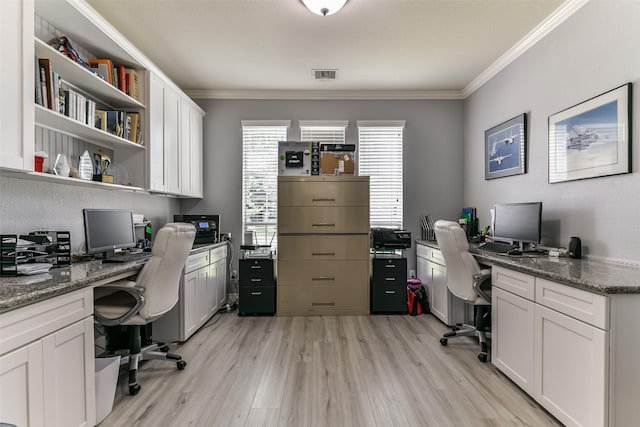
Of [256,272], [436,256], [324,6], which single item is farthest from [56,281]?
[436,256]

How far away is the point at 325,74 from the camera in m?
3.59

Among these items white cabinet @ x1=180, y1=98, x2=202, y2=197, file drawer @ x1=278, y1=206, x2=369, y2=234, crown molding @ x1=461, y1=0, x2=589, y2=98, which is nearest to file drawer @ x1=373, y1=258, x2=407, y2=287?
file drawer @ x1=278, y1=206, x2=369, y2=234

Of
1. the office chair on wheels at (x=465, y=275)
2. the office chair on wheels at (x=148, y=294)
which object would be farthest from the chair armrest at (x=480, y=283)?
the office chair on wheels at (x=148, y=294)

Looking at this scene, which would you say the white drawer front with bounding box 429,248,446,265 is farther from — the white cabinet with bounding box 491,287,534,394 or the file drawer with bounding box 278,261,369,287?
the white cabinet with bounding box 491,287,534,394

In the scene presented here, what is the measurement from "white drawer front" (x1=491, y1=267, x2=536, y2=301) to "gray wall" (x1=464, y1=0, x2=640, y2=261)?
0.66 metres

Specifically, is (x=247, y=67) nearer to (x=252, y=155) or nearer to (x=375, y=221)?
(x=252, y=155)

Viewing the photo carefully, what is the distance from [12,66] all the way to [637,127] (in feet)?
12.0

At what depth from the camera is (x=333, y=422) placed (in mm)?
1772

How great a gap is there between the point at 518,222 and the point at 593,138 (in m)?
0.84

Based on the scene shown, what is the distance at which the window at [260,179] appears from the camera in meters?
4.21

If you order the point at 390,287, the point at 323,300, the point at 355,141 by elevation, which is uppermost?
the point at 355,141

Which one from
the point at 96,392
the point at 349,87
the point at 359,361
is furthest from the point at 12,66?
the point at 349,87

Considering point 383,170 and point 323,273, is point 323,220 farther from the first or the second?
point 383,170

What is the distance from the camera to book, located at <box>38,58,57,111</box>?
179 centimetres
